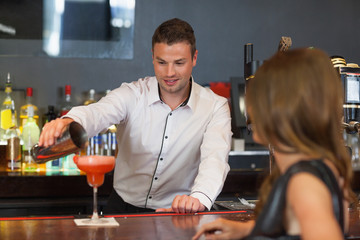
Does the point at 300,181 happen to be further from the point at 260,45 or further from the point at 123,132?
the point at 260,45

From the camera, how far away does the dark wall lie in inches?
145

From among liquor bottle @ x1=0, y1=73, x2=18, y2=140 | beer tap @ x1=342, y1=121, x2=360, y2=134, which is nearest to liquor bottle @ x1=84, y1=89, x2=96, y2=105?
liquor bottle @ x1=0, y1=73, x2=18, y2=140

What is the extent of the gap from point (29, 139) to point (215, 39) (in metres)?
1.51

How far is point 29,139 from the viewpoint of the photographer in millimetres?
3365

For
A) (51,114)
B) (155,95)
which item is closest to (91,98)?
(51,114)

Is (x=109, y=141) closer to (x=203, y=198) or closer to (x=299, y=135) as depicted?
(x=203, y=198)

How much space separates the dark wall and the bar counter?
2.09 meters

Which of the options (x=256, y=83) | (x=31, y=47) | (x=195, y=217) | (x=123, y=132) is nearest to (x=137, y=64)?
(x=31, y=47)

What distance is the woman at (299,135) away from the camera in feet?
3.38

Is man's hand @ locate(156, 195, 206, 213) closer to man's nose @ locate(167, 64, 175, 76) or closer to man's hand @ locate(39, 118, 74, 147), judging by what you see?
man's hand @ locate(39, 118, 74, 147)

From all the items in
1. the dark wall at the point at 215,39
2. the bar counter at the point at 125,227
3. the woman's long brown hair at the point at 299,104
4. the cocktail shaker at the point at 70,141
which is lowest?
the bar counter at the point at 125,227

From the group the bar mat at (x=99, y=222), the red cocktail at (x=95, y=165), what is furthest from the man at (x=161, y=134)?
the bar mat at (x=99, y=222)

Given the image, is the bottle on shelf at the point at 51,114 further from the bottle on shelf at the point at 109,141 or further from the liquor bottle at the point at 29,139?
the bottle on shelf at the point at 109,141

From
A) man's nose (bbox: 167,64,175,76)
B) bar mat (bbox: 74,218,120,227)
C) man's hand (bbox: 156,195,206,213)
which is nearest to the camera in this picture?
bar mat (bbox: 74,218,120,227)
